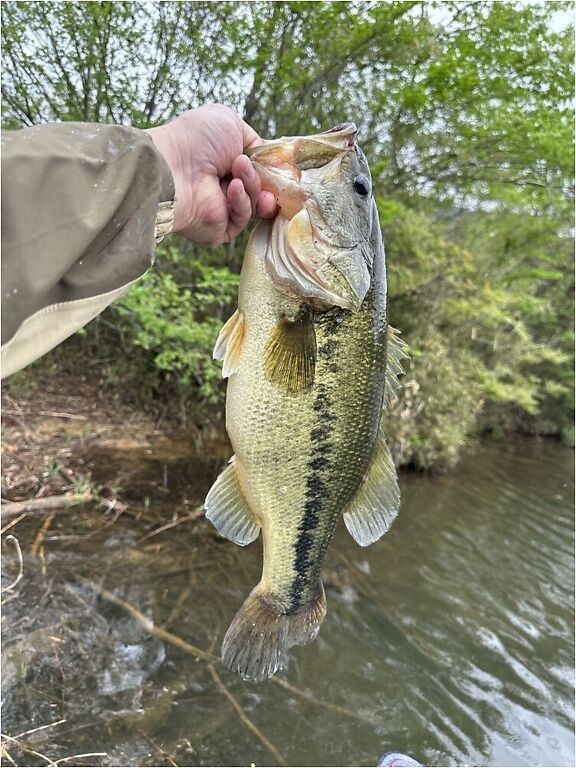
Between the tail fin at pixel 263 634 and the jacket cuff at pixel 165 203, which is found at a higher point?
the jacket cuff at pixel 165 203

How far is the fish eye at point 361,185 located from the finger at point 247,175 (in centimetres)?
30

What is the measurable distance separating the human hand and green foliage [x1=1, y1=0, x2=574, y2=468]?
4.70 m

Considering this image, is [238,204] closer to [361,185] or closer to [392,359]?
[361,185]

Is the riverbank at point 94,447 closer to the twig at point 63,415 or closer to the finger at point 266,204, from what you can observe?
the twig at point 63,415

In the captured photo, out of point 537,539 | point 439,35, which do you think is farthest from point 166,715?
point 439,35

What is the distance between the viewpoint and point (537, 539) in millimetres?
8859

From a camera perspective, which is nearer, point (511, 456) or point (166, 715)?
point (166, 715)

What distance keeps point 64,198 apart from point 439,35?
800cm

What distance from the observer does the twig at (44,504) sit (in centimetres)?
564

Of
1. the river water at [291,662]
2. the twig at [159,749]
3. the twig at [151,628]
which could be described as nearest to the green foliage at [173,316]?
the river water at [291,662]

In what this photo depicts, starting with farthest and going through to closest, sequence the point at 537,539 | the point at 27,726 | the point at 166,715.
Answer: the point at 537,539
the point at 166,715
the point at 27,726

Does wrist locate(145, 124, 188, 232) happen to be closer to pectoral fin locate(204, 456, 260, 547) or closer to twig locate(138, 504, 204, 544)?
pectoral fin locate(204, 456, 260, 547)

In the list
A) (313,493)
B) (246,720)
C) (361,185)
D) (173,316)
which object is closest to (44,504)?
(173,316)

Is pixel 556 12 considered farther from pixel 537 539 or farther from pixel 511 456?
pixel 511 456
